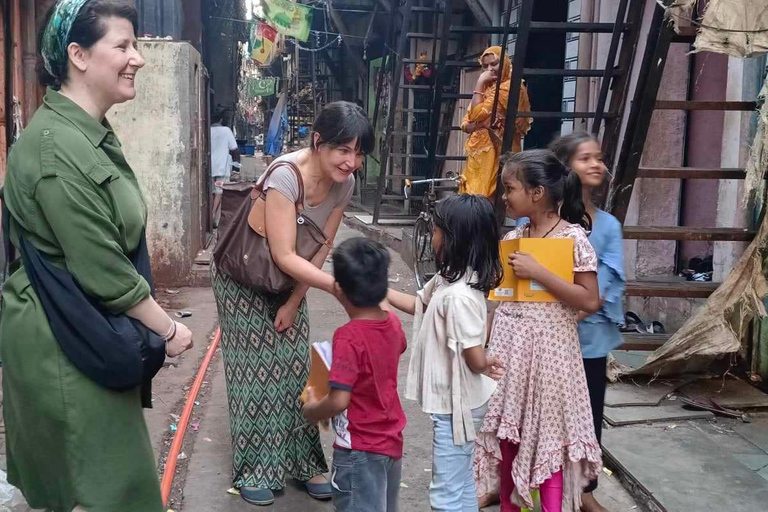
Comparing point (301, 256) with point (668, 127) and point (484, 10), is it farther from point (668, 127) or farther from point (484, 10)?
point (484, 10)

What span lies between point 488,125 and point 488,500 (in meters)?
4.49

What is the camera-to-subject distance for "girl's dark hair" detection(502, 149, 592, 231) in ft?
9.39

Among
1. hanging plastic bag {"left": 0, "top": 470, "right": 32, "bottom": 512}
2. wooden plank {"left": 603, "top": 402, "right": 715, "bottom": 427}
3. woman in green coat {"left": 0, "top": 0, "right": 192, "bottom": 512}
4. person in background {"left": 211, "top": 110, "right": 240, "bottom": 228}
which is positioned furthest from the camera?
person in background {"left": 211, "top": 110, "right": 240, "bottom": 228}

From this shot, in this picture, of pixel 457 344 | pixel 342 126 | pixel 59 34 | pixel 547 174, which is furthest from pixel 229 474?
pixel 59 34

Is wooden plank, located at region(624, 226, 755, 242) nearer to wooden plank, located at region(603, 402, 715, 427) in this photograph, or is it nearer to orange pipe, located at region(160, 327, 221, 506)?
wooden plank, located at region(603, 402, 715, 427)

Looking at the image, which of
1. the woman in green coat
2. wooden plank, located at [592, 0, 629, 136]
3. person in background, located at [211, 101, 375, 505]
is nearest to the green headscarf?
the woman in green coat

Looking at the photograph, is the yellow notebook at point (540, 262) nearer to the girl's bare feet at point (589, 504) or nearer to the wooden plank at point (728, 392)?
the girl's bare feet at point (589, 504)

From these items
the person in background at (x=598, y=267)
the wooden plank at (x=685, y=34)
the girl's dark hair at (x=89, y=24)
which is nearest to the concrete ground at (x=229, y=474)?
the person in background at (x=598, y=267)

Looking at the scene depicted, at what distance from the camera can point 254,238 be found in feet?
10.8

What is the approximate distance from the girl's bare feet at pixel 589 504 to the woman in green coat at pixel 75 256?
1858mm

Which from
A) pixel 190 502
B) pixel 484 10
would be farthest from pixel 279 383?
pixel 484 10

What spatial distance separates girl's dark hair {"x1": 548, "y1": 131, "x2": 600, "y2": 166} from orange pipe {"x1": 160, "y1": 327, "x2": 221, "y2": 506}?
1.91 m

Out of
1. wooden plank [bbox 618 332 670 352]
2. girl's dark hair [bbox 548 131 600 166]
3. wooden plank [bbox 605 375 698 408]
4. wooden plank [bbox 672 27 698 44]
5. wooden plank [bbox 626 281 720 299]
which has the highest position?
wooden plank [bbox 672 27 698 44]

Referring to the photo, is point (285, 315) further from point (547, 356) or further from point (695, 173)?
point (695, 173)
